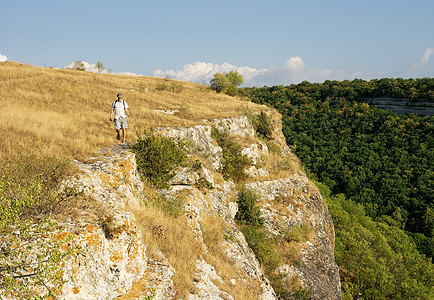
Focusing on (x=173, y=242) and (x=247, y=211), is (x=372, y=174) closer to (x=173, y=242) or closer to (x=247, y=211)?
(x=247, y=211)

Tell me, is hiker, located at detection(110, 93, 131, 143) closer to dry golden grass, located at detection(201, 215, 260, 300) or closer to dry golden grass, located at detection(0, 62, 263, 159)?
dry golden grass, located at detection(0, 62, 263, 159)

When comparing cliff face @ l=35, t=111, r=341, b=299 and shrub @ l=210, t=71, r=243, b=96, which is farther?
shrub @ l=210, t=71, r=243, b=96

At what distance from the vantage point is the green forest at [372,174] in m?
25.7

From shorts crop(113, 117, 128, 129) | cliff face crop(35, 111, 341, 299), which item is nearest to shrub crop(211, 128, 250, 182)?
cliff face crop(35, 111, 341, 299)

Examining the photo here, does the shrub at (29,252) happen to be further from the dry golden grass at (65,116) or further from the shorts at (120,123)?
the shorts at (120,123)

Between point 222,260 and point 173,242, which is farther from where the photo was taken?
point 222,260

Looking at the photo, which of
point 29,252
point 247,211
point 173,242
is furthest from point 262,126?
point 29,252

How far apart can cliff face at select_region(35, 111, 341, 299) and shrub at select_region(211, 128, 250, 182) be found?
0.55 metres

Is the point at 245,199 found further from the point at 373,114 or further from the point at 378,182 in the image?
the point at 373,114

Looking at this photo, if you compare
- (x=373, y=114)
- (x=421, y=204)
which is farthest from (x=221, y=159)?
(x=373, y=114)

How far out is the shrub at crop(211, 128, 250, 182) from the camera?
49.2ft

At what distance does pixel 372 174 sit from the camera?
51.9 metres

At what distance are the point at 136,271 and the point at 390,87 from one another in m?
88.8

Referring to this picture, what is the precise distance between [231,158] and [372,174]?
5004 centimetres
